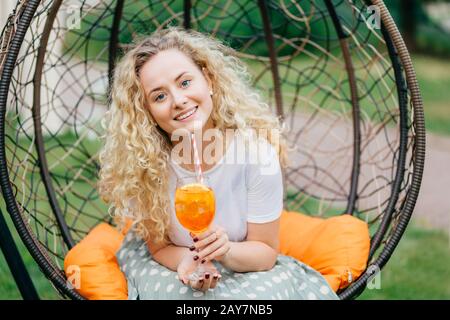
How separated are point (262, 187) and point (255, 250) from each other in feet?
0.56

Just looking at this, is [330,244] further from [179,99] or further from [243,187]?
[179,99]

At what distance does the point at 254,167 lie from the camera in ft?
6.60

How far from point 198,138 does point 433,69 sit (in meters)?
5.64

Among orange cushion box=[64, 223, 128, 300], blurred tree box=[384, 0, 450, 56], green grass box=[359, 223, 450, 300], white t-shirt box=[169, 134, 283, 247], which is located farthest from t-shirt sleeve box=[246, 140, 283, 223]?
blurred tree box=[384, 0, 450, 56]

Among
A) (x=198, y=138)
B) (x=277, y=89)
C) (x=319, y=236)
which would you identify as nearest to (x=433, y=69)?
(x=277, y=89)

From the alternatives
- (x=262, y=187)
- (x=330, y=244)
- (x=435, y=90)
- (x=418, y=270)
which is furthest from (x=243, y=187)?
(x=435, y=90)

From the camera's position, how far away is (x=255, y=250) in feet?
6.51

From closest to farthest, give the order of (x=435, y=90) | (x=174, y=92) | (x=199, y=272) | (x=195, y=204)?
(x=195, y=204), (x=199, y=272), (x=174, y=92), (x=435, y=90)

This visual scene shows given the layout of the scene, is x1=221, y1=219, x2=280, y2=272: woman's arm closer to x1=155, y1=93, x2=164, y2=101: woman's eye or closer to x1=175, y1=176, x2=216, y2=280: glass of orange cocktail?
x1=175, y1=176, x2=216, y2=280: glass of orange cocktail

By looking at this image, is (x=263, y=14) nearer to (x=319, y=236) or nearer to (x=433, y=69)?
(x=319, y=236)

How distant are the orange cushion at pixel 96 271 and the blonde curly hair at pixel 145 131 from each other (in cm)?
17

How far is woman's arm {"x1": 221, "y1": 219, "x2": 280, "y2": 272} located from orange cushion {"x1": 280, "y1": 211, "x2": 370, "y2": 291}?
23 centimetres

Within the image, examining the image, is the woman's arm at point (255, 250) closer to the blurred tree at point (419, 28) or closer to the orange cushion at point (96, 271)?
the orange cushion at point (96, 271)

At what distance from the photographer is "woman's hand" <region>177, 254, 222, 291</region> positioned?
1.83 m
